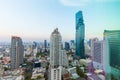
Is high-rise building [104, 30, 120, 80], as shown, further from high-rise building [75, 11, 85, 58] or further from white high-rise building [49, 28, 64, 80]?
white high-rise building [49, 28, 64, 80]

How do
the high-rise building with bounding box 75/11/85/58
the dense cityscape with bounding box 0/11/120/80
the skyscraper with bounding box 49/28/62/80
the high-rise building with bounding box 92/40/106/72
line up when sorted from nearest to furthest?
the dense cityscape with bounding box 0/11/120/80
the skyscraper with bounding box 49/28/62/80
the high-rise building with bounding box 92/40/106/72
the high-rise building with bounding box 75/11/85/58

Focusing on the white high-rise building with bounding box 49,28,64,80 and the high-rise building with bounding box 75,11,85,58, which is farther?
the high-rise building with bounding box 75,11,85,58

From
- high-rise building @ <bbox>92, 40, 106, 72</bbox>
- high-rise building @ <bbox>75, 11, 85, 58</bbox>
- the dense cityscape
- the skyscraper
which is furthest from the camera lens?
high-rise building @ <bbox>75, 11, 85, 58</bbox>

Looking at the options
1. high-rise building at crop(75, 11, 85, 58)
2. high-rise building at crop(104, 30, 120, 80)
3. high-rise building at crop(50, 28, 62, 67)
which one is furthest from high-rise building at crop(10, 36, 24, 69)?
high-rise building at crop(104, 30, 120, 80)

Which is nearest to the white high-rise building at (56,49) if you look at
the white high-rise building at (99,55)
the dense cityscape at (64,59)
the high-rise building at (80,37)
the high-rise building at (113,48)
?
the dense cityscape at (64,59)

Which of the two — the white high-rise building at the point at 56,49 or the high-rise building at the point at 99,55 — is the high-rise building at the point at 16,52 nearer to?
the white high-rise building at the point at 56,49

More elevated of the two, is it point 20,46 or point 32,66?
point 20,46

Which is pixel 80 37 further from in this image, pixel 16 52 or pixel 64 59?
pixel 16 52

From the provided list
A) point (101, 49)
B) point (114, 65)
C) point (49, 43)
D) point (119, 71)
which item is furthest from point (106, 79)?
point (49, 43)

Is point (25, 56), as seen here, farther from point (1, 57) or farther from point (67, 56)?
point (67, 56)
